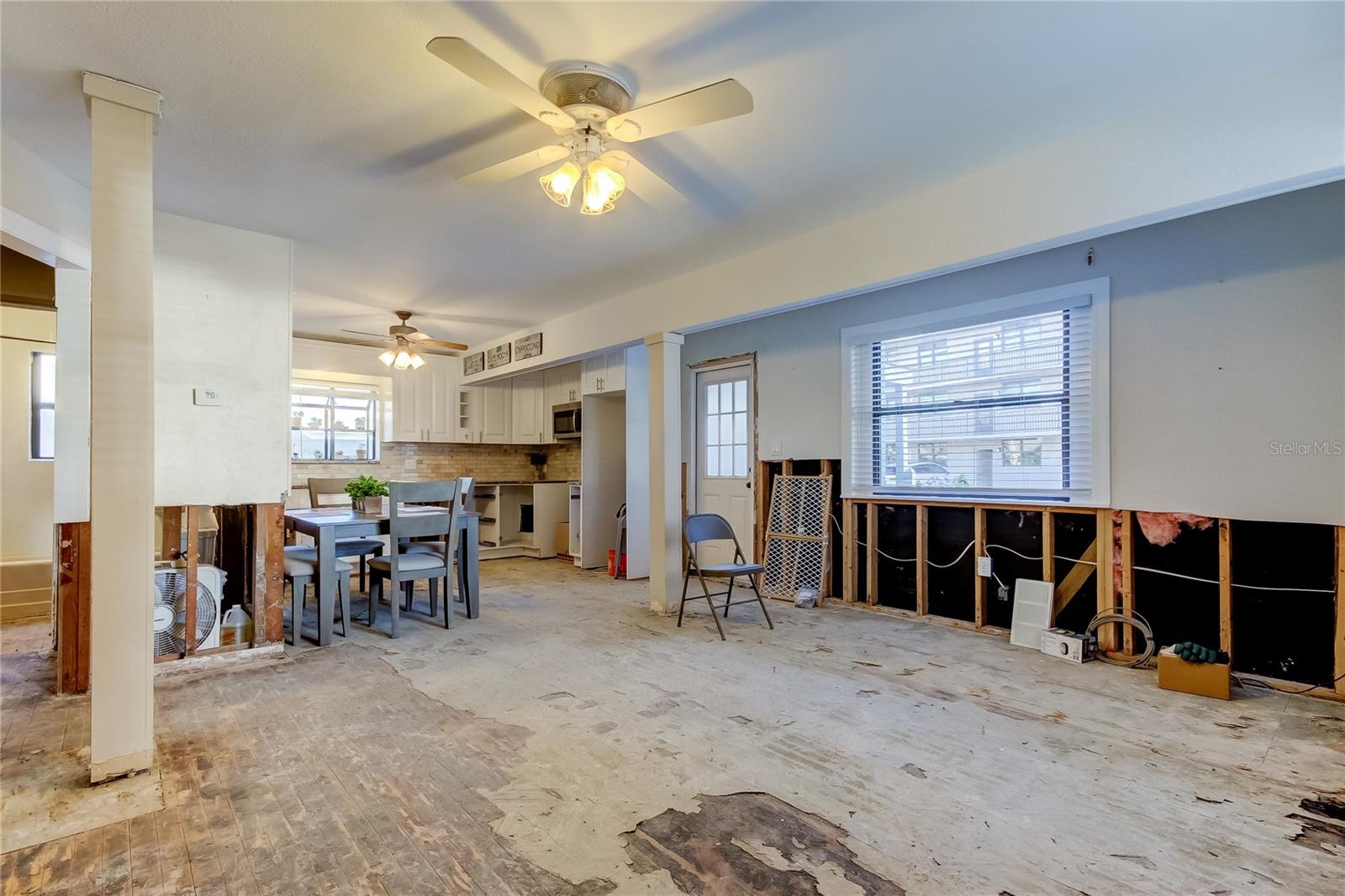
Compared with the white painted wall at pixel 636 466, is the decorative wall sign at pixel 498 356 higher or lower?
higher

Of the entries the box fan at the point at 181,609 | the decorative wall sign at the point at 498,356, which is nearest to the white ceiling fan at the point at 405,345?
the decorative wall sign at the point at 498,356

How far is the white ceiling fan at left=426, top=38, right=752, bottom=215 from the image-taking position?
1.94 metres

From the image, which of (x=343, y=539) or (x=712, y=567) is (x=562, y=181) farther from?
(x=343, y=539)

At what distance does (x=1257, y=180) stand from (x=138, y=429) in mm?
4335

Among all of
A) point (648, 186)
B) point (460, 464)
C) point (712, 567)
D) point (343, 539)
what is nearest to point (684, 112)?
point (648, 186)

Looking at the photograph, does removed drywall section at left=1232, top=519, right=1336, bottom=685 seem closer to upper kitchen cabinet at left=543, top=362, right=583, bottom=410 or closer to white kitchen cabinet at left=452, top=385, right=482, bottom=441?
upper kitchen cabinet at left=543, top=362, right=583, bottom=410

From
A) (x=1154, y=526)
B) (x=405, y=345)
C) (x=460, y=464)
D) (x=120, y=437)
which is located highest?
(x=405, y=345)

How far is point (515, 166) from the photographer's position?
97.1 inches

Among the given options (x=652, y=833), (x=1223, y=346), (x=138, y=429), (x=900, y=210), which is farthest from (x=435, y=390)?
(x=1223, y=346)

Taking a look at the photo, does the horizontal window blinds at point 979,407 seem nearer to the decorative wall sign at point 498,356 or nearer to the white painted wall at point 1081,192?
the white painted wall at point 1081,192

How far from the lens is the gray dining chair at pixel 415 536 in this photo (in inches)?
162

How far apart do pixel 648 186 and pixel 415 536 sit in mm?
2909

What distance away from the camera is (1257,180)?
91.7 inches

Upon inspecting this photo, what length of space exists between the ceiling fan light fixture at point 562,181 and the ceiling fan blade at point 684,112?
19cm
